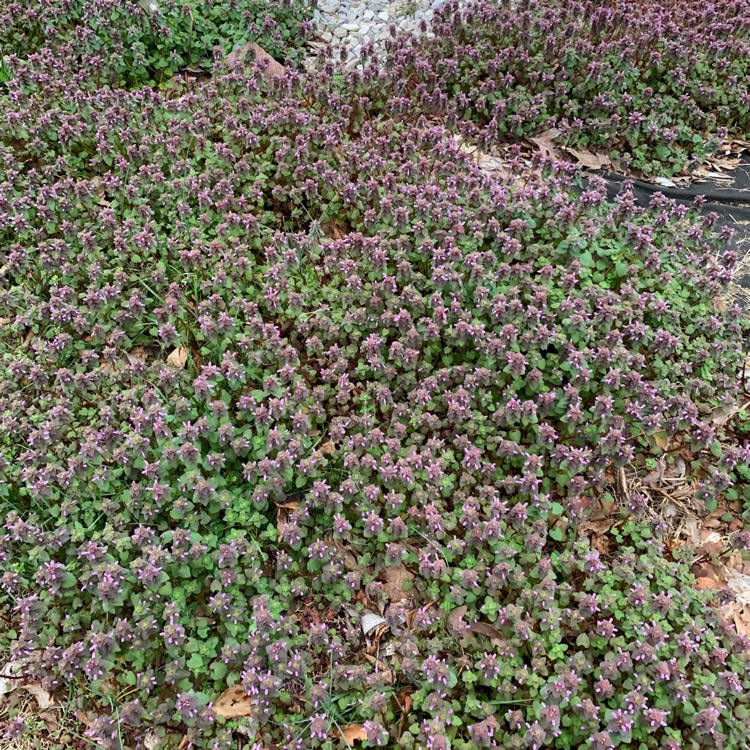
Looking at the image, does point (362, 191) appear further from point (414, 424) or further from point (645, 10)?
point (645, 10)

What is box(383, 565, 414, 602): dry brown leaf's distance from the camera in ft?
11.1

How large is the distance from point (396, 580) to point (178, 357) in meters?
1.96

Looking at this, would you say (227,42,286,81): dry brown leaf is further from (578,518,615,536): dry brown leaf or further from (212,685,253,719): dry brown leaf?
(212,685,253,719): dry brown leaf

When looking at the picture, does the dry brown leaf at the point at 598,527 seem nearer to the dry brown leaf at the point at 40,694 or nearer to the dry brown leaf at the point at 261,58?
the dry brown leaf at the point at 40,694

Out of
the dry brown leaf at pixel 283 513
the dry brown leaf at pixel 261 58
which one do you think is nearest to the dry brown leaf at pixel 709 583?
the dry brown leaf at pixel 283 513

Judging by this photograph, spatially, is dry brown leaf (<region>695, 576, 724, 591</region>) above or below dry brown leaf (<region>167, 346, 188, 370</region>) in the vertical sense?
below

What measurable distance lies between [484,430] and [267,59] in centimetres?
424

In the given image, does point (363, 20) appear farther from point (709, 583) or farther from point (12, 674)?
point (12, 674)

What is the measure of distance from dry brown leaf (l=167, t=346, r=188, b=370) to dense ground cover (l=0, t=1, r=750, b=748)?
20mm

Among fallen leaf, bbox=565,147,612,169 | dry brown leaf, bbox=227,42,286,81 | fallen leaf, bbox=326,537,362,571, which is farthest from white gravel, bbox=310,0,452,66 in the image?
fallen leaf, bbox=326,537,362,571

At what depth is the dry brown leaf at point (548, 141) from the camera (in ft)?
18.7

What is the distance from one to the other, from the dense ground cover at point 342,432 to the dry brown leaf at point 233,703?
0.08ft

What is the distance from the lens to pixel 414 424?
3654mm

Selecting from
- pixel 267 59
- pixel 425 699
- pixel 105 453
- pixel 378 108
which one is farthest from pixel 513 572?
pixel 267 59
